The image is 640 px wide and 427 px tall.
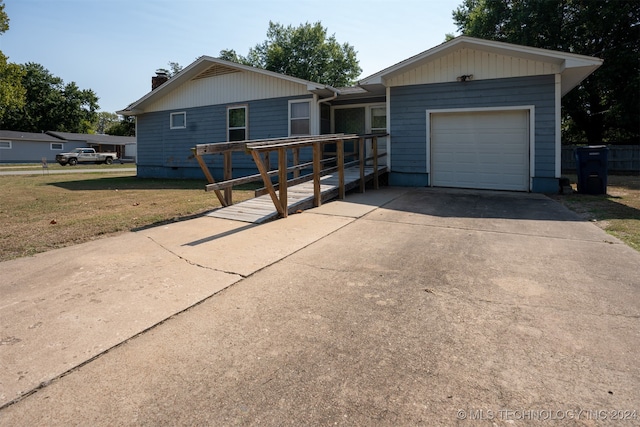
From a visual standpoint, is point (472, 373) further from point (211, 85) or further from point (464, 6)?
point (464, 6)

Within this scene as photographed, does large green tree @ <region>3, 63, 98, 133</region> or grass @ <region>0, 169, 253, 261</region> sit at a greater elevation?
large green tree @ <region>3, 63, 98, 133</region>

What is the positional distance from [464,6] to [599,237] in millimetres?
26849

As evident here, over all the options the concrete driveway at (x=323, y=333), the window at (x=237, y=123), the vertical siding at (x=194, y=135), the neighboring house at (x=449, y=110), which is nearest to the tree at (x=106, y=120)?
the vertical siding at (x=194, y=135)

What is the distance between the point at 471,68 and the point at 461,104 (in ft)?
3.13

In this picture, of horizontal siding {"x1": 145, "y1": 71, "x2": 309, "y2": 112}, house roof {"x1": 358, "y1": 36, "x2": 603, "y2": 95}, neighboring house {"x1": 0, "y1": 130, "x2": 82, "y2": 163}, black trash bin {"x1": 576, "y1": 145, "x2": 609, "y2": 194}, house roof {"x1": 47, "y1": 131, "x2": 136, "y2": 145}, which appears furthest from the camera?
house roof {"x1": 47, "y1": 131, "x2": 136, "y2": 145}

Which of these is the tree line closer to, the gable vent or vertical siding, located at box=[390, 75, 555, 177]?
vertical siding, located at box=[390, 75, 555, 177]

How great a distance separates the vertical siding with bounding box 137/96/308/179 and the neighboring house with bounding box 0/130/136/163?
103ft

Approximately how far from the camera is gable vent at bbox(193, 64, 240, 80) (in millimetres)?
14344

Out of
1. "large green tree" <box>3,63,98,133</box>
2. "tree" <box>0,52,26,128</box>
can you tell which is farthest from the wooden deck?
"large green tree" <box>3,63,98,133</box>

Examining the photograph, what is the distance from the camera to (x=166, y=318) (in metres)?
2.82

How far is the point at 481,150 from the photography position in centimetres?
1027

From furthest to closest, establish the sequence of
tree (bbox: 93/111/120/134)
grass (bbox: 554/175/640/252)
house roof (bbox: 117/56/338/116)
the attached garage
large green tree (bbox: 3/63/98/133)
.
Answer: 1. tree (bbox: 93/111/120/134)
2. large green tree (bbox: 3/63/98/133)
3. house roof (bbox: 117/56/338/116)
4. the attached garage
5. grass (bbox: 554/175/640/252)

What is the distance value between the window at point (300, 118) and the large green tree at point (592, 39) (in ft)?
48.0

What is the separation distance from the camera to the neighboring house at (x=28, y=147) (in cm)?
3872
